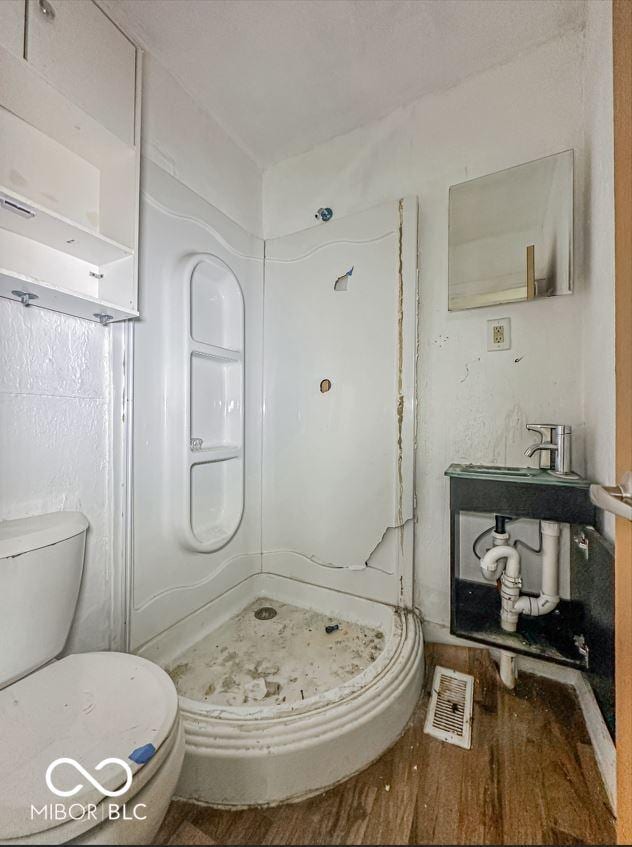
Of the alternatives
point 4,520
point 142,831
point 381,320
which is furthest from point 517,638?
point 4,520

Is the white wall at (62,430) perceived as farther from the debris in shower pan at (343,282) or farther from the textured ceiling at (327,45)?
the textured ceiling at (327,45)

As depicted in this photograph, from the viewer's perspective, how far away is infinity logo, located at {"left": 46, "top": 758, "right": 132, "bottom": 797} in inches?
22.7

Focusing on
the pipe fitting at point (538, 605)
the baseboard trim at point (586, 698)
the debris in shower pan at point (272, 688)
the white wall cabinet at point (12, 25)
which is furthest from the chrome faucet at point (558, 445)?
the white wall cabinet at point (12, 25)

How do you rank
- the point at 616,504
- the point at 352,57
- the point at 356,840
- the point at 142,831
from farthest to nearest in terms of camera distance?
1. the point at 352,57
2. the point at 356,840
3. the point at 142,831
4. the point at 616,504

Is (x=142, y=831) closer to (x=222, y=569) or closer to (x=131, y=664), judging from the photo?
(x=131, y=664)

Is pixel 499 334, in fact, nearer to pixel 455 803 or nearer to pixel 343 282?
pixel 343 282

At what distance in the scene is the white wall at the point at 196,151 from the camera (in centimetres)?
133

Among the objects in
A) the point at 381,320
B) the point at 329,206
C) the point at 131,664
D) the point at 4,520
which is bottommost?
Result: the point at 131,664

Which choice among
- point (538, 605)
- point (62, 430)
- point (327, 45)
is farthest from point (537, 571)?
point (327, 45)

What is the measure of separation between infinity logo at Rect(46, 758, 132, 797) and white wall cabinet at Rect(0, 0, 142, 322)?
1.00 meters

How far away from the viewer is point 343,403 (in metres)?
1.61

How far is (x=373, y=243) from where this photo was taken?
1540mm

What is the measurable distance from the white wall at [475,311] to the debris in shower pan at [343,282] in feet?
1.04

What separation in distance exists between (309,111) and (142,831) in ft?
7.52
